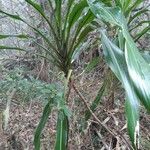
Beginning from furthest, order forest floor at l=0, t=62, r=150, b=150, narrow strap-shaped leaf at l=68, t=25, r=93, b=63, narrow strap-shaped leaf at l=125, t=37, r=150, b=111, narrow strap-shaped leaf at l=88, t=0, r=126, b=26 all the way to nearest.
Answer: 1. forest floor at l=0, t=62, r=150, b=150
2. narrow strap-shaped leaf at l=68, t=25, r=93, b=63
3. narrow strap-shaped leaf at l=88, t=0, r=126, b=26
4. narrow strap-shaped leaf at l=125, t=37, r=150, b=111

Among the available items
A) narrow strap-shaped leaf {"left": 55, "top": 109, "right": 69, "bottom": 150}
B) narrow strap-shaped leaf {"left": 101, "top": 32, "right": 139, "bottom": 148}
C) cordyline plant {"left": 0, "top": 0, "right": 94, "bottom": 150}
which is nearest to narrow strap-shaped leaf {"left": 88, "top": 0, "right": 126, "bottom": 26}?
narrow strap-shaped leaf {"left": 101, "top": 32, "right": 139, "bottom": 148}

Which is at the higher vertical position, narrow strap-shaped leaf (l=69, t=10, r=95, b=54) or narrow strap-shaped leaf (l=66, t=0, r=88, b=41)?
narrow strap-shaped leaf (l=66, t=0, r=88, b=41)

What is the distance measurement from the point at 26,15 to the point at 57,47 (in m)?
1.67

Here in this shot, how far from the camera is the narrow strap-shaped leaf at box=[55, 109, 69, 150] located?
131 cm

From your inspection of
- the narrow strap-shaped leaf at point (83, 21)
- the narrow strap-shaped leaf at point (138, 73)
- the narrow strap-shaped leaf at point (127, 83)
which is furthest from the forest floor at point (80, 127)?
the narrow strap-shaped leaf at point (138, 73)

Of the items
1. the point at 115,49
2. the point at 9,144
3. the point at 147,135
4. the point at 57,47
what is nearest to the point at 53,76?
the point at 9,144

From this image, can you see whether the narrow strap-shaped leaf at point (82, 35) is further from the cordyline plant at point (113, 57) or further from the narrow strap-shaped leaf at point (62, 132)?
the narrow strap-shaped leaf at point (62, 132)

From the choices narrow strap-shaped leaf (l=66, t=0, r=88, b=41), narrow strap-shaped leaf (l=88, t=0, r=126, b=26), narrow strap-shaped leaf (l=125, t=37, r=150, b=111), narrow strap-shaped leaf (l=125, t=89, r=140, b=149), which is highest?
narrow strap-shaped leaf (l=66, t=0, r=88, b=41)

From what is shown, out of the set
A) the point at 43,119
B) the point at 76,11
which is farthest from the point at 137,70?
the point at 43,119

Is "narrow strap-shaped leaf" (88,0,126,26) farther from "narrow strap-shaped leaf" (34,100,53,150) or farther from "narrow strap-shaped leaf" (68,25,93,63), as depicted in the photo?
"narrow strap-shaped leaf" (34,100,53,150)

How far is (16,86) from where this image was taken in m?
1.51

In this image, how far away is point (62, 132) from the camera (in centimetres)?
134

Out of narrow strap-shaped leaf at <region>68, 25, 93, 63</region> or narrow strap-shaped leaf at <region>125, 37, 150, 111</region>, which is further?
narrow strap-shaped leaf at <region>68, 25, 93, 63</region>

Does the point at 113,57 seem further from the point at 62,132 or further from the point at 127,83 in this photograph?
the point at 62,132
